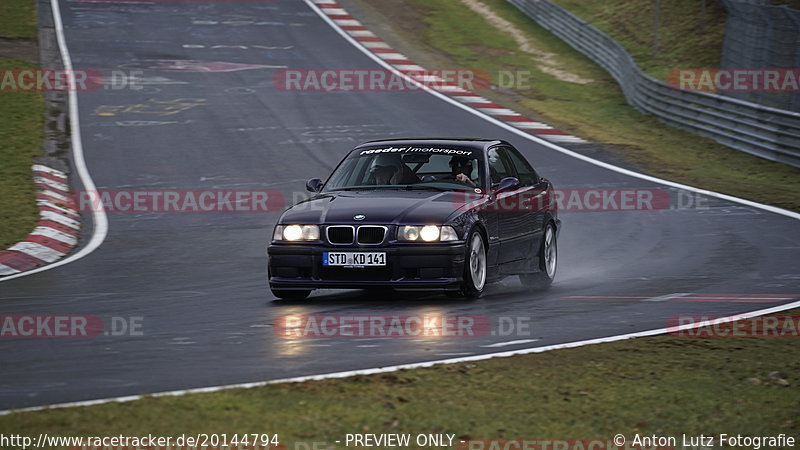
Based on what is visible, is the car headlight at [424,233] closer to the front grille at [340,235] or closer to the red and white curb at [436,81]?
the front grille at [340,235]

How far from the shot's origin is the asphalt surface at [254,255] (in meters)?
8.25

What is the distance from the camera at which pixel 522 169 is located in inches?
529

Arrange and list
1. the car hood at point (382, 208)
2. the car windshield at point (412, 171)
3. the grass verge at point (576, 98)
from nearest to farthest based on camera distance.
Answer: the car hood at point (382, 208), the car windshield at point (412, 171), the grass verge at point (576, 98)

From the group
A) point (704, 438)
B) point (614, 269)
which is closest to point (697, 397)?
point (704, 438)

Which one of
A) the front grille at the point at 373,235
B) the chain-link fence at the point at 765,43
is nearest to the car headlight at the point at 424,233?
the front grille at the point at 373,235

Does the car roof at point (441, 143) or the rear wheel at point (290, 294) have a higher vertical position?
the car roof at point (441, 143)

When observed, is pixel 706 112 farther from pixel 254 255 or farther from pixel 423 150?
pixel 423 150

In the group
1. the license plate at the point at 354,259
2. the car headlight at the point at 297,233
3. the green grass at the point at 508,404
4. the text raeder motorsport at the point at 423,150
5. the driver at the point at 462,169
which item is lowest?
the license plate at the point at 354,259

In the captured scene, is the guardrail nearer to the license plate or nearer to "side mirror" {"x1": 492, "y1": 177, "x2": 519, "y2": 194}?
"side mirror" {"x1": 492, "y1": 177, "x2": 519, "y2": 194}

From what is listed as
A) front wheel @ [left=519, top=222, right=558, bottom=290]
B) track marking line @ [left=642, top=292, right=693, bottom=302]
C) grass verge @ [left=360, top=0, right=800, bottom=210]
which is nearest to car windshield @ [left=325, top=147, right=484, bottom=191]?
front wheel @ [left=519, top=222, right=558, bottom=290]

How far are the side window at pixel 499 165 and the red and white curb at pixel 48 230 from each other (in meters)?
5.17

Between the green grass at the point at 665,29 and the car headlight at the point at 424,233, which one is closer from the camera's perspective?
the car headlight at the point at 424,233

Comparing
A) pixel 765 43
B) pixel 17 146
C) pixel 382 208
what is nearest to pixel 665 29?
pixel 765 43

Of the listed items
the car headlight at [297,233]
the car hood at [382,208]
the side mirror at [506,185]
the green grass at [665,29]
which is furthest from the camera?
the green grass at [665,29]
